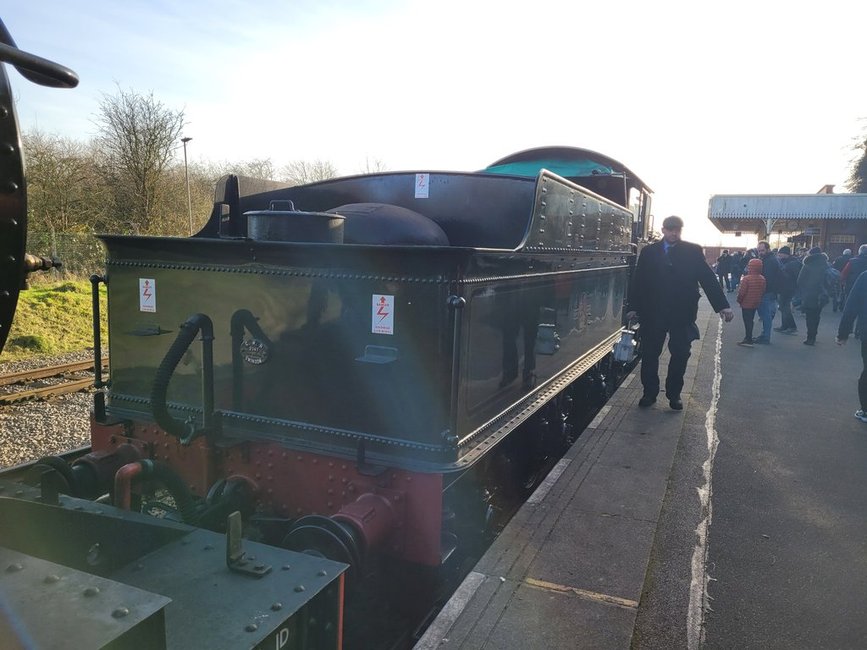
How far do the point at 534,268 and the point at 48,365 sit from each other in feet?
26.9

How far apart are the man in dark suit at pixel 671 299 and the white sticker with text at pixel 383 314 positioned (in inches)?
168

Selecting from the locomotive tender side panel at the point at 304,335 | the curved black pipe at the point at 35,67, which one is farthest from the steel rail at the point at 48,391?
the curved black pipe at the point at 35,67

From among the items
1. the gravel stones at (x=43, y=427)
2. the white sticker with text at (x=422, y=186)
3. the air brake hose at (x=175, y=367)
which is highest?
the white sticker with text at (x=422, y=186)

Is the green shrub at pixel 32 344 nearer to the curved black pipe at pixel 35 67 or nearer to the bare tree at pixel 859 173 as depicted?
the curved black pipe at pixel 35 67

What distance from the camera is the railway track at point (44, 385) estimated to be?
7.04 metres

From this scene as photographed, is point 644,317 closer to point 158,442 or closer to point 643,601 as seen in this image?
point 643,601

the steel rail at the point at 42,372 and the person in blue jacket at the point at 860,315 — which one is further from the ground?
the person in blue jacket at the point at 860,315

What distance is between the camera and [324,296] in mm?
3119

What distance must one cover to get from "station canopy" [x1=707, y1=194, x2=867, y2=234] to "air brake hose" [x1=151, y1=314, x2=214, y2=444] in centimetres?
2750

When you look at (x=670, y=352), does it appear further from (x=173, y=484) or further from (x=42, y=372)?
(x=42, y=372)

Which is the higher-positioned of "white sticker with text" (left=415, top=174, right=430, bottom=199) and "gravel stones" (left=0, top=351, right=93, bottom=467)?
"white sticker with text" (left=415, top=174, right=430, bottom=199)

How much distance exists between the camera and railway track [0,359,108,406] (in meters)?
7.04

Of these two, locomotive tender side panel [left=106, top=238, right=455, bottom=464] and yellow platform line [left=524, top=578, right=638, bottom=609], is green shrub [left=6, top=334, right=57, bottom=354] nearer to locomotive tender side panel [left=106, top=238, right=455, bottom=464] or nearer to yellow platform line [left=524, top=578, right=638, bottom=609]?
locomotive tender side panel [left=106, top=238, right=455, bottom=464]

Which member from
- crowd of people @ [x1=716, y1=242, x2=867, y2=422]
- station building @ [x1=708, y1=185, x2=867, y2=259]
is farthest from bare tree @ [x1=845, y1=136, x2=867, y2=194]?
crowd of people @ [x1=716, y1=242, x2=867, y2=422]
